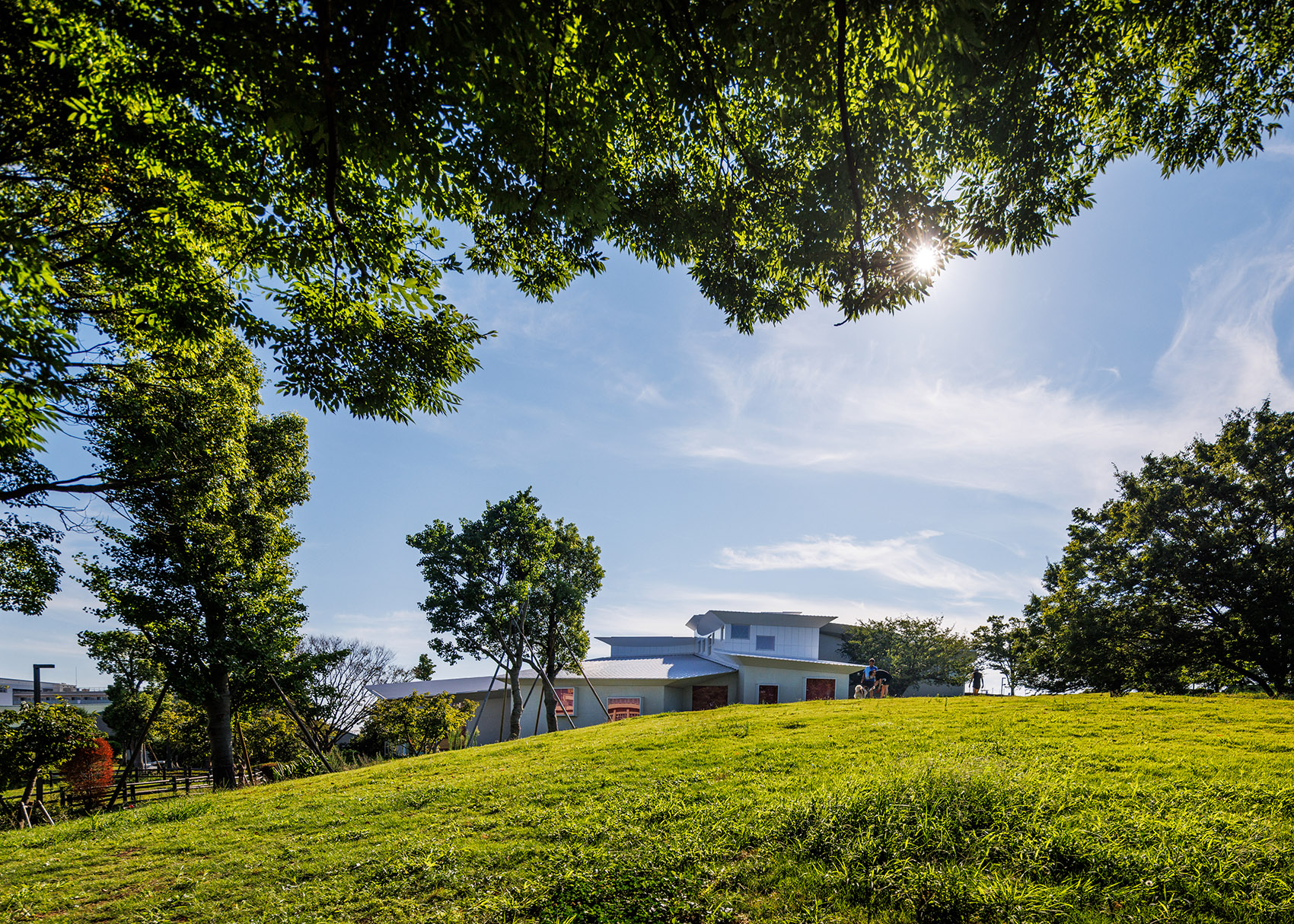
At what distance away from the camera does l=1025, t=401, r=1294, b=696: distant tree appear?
2100 cm

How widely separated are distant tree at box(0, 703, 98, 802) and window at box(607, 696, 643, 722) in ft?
69.2

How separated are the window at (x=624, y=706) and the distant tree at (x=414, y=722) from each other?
8.57 meters

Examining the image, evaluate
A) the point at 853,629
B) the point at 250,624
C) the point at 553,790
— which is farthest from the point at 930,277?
the point at 853,629

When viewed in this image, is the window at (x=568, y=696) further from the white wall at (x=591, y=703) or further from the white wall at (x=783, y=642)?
the white wall at (x=783, y=642)

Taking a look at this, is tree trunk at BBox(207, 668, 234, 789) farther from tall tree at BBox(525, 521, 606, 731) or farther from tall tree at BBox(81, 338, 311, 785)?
tall tree at BBox(525, 521, 606, 731)

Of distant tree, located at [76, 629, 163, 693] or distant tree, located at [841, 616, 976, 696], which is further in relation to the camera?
distant tree, located at [841, 616, 976, 696]

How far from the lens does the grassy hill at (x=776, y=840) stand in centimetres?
399

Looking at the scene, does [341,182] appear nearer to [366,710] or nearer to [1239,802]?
[1239,802]

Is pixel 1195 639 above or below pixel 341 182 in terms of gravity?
below

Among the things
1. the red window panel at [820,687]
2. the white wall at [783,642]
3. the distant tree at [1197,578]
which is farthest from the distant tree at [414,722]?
the distant tree at [1197,578]

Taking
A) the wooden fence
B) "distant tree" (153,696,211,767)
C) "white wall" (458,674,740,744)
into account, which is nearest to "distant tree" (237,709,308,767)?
"distant tree" (153,696,211,767)

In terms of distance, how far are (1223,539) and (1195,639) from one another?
13.6ft

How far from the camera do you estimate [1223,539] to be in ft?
70.4

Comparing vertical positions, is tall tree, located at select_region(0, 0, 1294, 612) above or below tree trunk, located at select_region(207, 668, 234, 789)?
above
